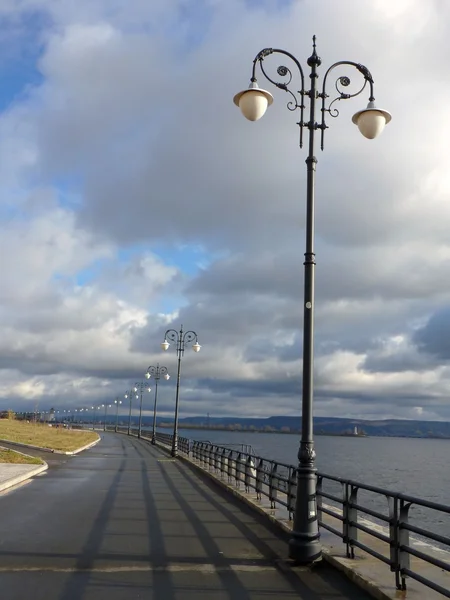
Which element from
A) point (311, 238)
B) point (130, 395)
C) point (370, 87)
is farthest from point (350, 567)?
point (130, 395)

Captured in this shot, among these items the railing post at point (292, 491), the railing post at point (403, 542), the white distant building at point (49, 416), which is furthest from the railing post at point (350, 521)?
the white distant building at point (49, 416)

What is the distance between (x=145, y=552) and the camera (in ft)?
29.2

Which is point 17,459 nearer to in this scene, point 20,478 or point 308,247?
point 20,478

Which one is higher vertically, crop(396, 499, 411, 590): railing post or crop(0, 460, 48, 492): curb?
crop(396, 499, 411, 590): railing post

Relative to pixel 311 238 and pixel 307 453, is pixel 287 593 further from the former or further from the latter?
pixel 311 238

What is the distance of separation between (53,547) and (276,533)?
3747 mm

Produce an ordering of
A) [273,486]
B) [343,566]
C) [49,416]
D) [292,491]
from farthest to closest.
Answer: [49,416], [273,486], [292,491], [343,566]

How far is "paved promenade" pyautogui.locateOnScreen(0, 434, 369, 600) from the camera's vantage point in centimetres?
699

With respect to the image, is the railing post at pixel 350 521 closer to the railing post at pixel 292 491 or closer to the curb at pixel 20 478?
the railing post at pixel 292 491

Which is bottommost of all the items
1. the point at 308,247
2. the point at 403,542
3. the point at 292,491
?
the point at 403,542

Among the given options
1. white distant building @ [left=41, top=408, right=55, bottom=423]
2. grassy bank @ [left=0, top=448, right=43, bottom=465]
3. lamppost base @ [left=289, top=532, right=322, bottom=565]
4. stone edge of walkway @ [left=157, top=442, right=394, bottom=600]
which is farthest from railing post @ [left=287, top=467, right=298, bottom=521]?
white distant building @ [left=41, top=408, right=55, bottom=423]

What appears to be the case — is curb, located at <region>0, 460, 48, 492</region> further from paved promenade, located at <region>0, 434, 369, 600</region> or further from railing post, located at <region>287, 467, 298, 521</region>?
railing post, located at <region>287, 467, 298, 521</region>

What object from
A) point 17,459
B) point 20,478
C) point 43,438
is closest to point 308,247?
point 20,478

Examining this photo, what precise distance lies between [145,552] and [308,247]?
507cm
